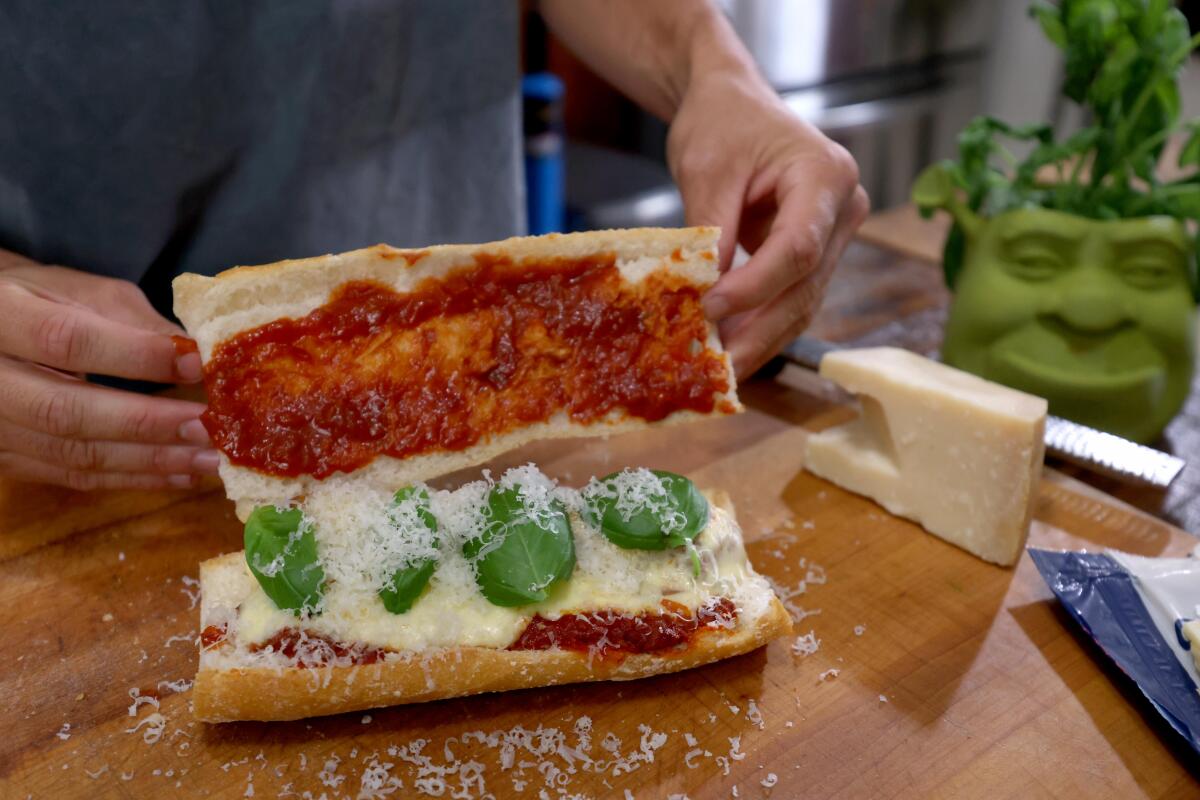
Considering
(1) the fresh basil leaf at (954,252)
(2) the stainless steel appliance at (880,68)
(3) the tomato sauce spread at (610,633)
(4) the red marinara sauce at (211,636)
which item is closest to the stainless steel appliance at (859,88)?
(2) the stainless steel appliance at (880,68)

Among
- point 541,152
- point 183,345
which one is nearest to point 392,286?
point 183,345

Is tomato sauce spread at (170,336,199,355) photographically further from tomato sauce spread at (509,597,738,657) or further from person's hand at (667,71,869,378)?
person's hand at (667,71,869,378)

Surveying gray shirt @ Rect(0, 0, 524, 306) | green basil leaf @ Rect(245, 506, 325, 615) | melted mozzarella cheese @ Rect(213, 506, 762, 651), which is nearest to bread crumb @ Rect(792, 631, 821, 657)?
melted mozzarella cheese @ Rect(213, 506, 762, 651)

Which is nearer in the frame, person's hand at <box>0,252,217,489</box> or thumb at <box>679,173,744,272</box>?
person's hand at <box>0,252,217,489</box>

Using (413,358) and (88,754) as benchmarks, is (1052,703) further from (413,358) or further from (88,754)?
(88,754)

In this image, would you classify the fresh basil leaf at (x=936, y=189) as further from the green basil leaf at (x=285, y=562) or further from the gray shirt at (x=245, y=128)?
the green basil leaf at (x=285, y=562)

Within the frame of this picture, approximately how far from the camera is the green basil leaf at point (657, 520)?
1.88m

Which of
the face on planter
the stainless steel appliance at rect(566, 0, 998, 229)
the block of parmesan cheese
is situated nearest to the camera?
the block of parmesan cheese

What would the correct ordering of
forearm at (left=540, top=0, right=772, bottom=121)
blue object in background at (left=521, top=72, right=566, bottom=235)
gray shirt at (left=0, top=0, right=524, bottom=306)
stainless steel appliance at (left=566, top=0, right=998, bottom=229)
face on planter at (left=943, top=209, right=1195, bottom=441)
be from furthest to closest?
stainless steel appliance at (left=566, top=0, right=998, bottom=229)
blue object in background at (left=521, top=72, right=566, bottom=235)
forearm at (left=540, top=0, right=772, bottom=121)
face on planter at (left=943, top=209, right=1195, bottom=441)
gray shirt at (left=0, top=0, right=524, bottom=306)

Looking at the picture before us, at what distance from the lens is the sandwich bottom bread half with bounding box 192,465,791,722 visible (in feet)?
5.76

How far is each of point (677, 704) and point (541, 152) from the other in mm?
3431

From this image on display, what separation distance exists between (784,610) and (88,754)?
1.31 m

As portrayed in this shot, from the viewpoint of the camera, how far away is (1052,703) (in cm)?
188

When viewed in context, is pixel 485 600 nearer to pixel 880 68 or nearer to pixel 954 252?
pixel 954 252
